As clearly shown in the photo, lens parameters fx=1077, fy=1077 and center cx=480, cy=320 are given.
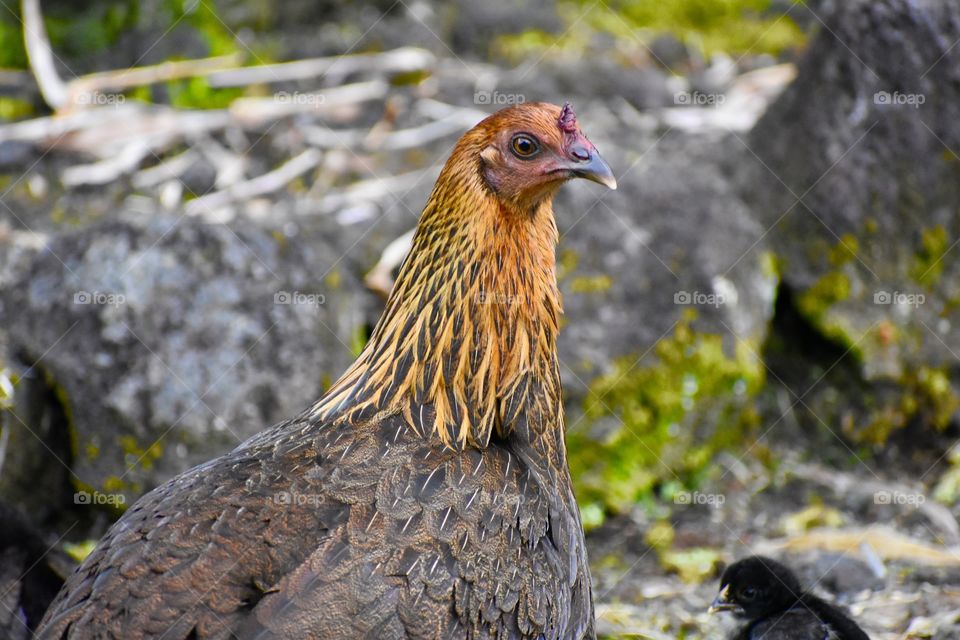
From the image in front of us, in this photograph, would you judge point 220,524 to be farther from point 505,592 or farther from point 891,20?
point 891,20

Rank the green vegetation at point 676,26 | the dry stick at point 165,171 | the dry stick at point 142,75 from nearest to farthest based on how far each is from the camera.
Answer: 1. the dry stick at point 165,171
2. the dry stick at point 142,75
3. the green vegetation at point 676,26

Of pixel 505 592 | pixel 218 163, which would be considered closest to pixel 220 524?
pixel 505 592

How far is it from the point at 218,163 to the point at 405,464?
4.90 meters

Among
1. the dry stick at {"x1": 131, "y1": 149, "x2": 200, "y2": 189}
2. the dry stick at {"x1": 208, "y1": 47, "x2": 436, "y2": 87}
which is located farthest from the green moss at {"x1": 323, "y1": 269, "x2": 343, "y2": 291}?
the dry stick at {"x1": 208, "y1": 47, "x2": 436, "y2": 87}

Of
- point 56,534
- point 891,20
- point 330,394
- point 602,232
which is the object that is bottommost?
point 56,534

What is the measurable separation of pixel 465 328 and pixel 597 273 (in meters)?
3.14

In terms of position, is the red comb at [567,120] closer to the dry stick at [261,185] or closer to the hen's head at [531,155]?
the hen's head at [531,155]

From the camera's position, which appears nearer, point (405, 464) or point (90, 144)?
point (405, 464)

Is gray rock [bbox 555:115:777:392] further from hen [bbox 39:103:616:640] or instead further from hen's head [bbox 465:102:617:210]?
hen's head [bbox 465:102:617:210]

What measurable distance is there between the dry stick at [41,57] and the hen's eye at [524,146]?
5.37 meters

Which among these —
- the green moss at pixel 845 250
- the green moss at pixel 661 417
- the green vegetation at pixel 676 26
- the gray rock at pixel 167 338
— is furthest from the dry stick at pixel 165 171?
the green moss at pixel 845 250

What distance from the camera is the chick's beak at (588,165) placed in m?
4.33

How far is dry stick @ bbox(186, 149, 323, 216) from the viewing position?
778 cm

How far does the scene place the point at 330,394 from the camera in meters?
4.50
